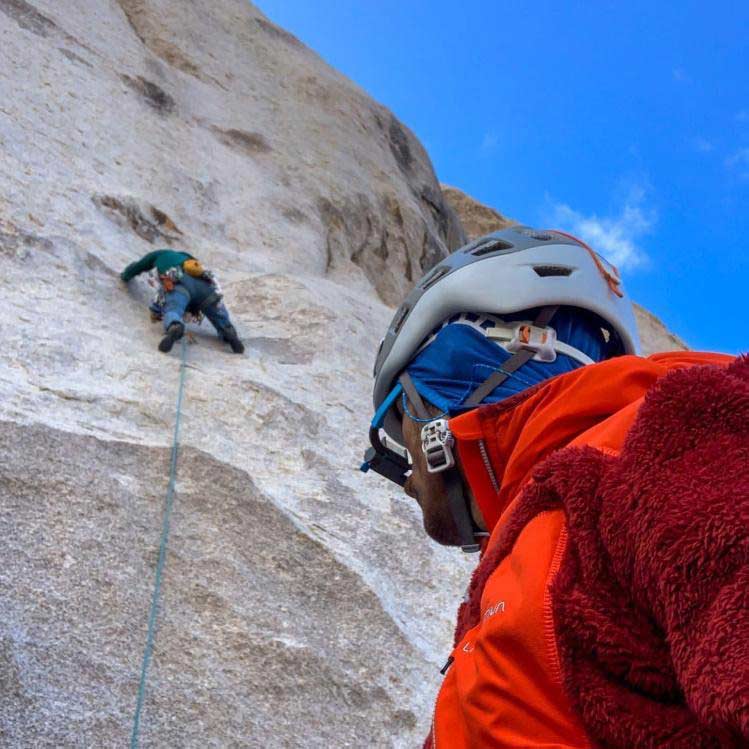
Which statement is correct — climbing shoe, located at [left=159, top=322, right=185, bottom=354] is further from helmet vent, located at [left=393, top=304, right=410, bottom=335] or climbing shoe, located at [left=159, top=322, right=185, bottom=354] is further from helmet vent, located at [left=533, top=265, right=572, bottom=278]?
helmet vent, located at [left=533, top=265, right=572, bottom=278]

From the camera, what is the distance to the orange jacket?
1.13 m

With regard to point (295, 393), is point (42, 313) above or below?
below

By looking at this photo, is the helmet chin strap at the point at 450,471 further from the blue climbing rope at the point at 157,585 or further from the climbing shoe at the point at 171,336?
the climbing shoe at the point at 171,336

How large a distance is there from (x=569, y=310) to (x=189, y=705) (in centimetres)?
227

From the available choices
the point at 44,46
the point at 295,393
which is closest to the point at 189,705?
the point at 295,393

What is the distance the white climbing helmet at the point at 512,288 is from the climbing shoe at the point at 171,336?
5613mm

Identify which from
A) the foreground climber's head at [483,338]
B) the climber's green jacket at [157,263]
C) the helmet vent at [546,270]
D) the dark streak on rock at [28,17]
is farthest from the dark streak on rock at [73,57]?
the helmet vent at [546,270]

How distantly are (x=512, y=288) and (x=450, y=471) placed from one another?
527 millimetres

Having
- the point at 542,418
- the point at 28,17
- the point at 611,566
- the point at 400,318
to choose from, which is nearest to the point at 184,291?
the point at 400,318

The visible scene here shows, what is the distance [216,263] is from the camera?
1173 centimetres

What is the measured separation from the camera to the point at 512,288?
7.63 feet

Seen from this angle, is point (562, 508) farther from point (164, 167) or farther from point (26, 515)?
point (164, 167)

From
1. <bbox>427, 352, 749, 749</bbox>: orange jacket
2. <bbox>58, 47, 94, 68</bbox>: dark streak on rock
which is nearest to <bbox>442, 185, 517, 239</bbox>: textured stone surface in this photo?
<bbox>58, 47, 94, 68</bbox>: dark streak on rock

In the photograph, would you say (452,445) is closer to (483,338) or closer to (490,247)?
(483,338)
